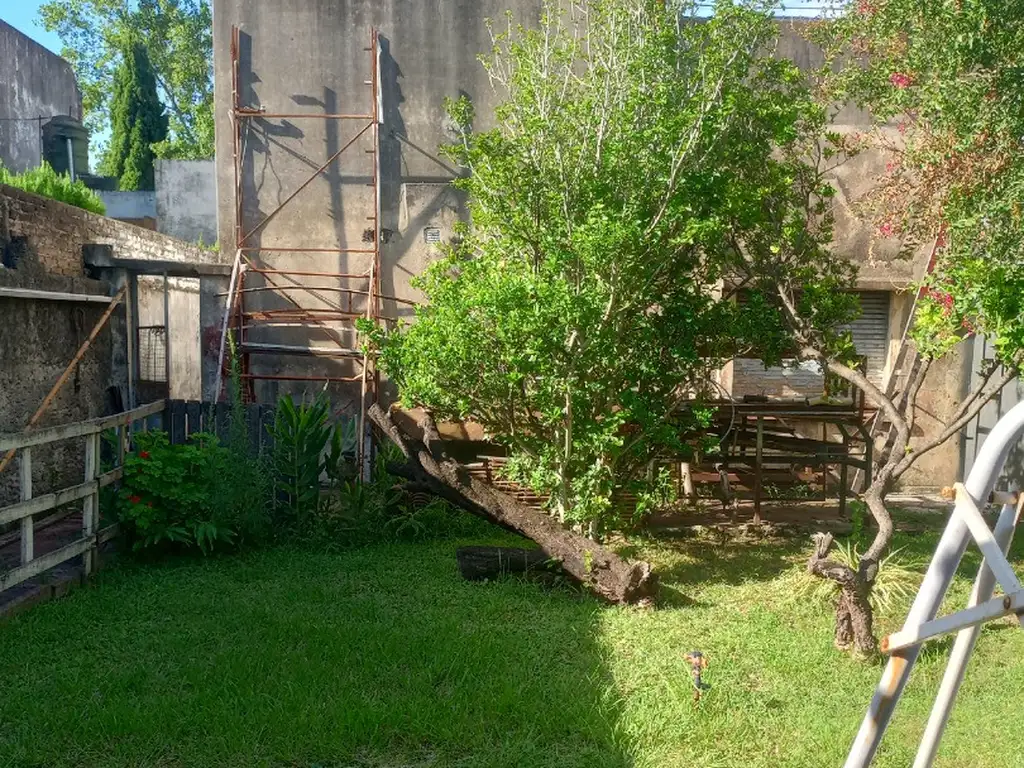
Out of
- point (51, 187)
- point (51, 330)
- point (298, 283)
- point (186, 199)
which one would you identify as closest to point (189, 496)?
point (51, 330)

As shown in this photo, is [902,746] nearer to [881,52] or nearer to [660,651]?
[660,651]

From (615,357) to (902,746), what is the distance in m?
3.51

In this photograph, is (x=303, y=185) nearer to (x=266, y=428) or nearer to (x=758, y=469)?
(x=266, y=428)

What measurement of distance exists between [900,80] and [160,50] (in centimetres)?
2988

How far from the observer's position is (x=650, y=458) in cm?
795

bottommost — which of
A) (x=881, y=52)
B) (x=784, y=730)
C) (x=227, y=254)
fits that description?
(x=784, y=730)

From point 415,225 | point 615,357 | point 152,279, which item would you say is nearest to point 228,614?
point 615,357

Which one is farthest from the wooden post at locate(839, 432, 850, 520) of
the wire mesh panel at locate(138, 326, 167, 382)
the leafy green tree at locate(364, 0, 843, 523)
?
the wire mesh panel at locate(138, 326, 167, 382)

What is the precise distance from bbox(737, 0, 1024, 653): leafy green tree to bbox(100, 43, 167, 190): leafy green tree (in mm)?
25551

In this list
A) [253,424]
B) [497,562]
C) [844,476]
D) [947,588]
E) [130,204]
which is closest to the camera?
[947,588]

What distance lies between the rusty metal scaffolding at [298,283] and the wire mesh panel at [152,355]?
327 cm

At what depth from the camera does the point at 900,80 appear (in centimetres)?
668

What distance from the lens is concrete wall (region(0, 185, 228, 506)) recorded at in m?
8.37

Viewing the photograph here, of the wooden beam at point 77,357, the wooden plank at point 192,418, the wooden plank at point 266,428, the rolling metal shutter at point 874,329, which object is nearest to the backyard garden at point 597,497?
the wooden plank at point 266,428
